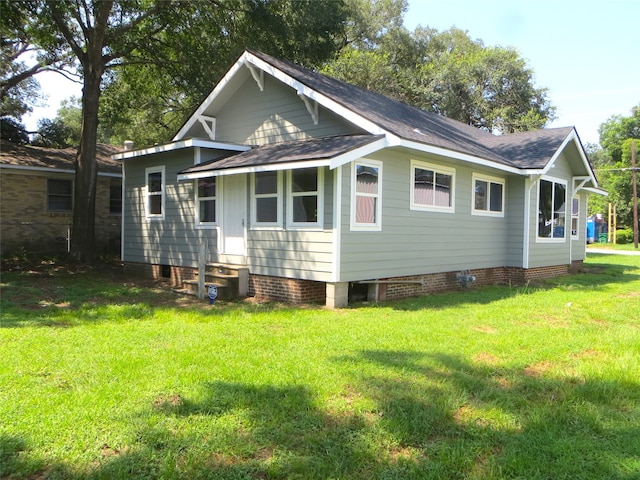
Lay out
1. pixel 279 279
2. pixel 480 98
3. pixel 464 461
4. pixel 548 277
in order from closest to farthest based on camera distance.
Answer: pixel 464 461, pixel 279 279, pixel 548 277, pixel 480 98

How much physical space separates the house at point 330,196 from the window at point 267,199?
3cm

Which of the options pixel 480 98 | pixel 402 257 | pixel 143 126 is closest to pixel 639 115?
pixel 480 98

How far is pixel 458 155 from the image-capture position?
10539 millimetres

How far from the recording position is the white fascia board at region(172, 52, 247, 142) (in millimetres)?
11352

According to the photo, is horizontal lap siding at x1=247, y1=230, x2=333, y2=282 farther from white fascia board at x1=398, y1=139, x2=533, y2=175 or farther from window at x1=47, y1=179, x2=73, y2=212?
window at x1=47, y1=179, x2=73, y2=212

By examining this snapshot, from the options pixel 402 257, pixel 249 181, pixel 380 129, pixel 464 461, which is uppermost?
pixel 380 129

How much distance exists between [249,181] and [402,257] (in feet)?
11.7

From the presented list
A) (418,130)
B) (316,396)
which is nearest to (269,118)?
(418,130)

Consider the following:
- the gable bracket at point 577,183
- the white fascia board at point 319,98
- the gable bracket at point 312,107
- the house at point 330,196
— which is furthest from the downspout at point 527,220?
the gable bracket at point 312,107

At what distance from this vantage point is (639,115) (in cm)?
4553

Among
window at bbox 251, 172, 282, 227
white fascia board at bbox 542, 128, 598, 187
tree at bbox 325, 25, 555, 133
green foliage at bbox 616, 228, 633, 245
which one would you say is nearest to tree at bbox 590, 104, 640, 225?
green foliage at bbox 616, 228, 633, 245

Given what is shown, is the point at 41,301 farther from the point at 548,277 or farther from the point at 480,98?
the point at 480,98

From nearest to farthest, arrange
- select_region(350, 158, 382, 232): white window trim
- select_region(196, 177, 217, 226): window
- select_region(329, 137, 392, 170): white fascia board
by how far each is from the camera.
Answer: select_region(329, 137, 392, 170): white fascia board < select_region(350, 158, 382, 232): white window trim < select_region(196, 177, 217, 226): window

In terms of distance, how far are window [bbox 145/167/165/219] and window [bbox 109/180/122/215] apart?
7288mm
